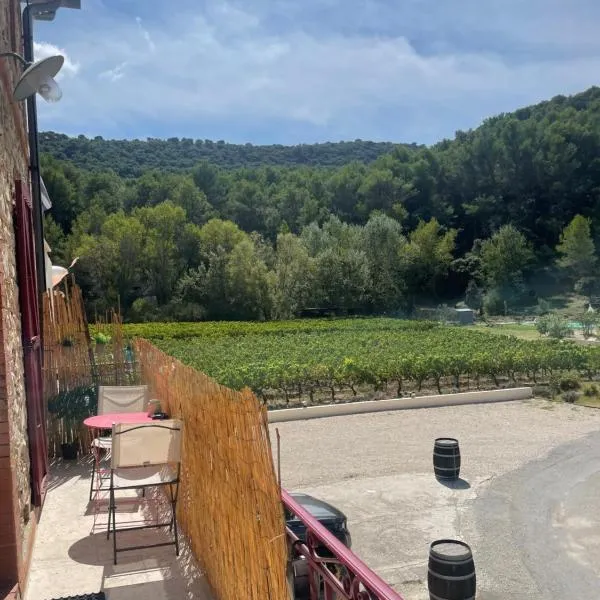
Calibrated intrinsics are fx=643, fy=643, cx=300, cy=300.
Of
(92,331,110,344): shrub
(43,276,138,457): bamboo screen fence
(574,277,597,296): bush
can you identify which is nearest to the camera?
(43,276,138,457): bamboo screen fence

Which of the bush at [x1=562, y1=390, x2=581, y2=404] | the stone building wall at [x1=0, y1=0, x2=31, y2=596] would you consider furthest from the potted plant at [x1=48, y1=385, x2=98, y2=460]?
the bush at [x1=562, y1=390, x2=581, y2=404]

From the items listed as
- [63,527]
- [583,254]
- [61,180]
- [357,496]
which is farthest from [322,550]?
[583,254]

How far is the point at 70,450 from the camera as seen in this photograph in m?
7.61

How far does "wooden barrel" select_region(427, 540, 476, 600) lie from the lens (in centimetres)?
464

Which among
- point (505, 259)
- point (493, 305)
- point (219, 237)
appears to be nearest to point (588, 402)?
point (219, 237)

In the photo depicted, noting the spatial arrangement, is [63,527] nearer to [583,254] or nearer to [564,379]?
[564,379]

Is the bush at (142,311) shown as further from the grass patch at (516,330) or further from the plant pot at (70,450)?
the plant pot at (70,450)

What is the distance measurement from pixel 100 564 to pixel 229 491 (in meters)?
1.76

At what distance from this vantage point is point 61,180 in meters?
51.3

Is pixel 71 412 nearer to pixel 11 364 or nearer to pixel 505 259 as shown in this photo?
pixel 11 364

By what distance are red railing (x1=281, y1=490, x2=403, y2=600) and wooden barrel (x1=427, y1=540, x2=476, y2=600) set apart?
201 centimetres

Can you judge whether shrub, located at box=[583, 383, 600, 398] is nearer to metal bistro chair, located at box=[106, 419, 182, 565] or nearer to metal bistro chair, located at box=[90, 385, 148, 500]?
metal bistro chair, located at box=[90, 385, 148, 500]

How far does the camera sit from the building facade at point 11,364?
3.33 metres

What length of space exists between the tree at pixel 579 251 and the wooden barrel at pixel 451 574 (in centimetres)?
5492
